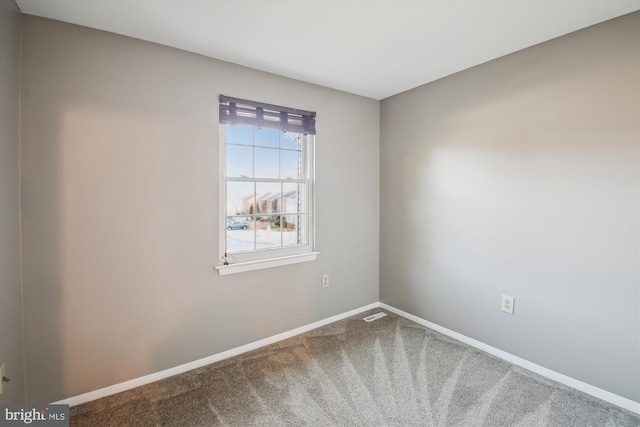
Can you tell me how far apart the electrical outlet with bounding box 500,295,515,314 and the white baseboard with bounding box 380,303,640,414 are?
1.06 ft

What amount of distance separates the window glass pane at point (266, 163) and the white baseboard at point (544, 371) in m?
1.94

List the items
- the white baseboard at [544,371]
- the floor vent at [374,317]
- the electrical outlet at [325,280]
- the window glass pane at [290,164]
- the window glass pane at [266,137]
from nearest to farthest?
the white baseboard at [544,371] → the window glass pane at [266,137] → the window glass pane at [290,164] → the electrical outlet at [325,280] → the floor vent at [374,317]

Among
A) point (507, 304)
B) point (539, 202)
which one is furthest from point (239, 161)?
point (507, 304)

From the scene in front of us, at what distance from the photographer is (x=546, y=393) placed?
183cm

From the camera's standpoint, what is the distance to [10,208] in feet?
4.94

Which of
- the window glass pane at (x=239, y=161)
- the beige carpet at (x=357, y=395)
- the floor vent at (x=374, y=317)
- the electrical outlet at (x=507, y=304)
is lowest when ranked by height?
the beige carpet at (x=357, y=395)

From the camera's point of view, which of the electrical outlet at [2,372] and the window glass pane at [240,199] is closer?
the electrical outlet at [2,372]

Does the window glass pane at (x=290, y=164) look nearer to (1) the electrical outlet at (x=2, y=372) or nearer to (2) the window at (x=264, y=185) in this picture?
(2) the window at (x=264, y=185)

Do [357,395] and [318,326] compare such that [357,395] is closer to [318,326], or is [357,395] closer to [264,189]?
[318,326]

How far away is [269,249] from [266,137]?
3.09 ft

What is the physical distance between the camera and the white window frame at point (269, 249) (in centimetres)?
222

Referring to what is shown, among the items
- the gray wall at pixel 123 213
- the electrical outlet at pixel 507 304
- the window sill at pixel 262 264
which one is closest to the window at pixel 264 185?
the window sill at pixel 262 264

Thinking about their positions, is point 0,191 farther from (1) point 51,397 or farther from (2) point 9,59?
(1) point 51,397

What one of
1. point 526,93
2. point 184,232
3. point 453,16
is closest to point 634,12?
point 526,93
